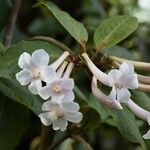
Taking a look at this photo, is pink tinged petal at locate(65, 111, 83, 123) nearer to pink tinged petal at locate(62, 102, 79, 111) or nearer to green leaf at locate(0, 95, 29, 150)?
pink tinged petal at locate(62, 102, 79, 111)

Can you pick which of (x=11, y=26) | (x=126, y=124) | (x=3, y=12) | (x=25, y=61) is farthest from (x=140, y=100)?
(x=3, y=12)

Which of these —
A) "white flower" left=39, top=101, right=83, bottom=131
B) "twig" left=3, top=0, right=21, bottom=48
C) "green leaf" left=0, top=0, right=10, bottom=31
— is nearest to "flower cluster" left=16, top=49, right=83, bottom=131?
"white flower" left=39, top=101, right=83, bottom=131

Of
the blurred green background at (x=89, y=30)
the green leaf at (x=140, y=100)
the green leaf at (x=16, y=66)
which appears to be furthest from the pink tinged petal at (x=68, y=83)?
the blurred green background at (x=89, y=30)

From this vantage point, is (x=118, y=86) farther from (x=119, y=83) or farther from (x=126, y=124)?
(x=126, y=124)

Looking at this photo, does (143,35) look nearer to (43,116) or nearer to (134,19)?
(134,19)

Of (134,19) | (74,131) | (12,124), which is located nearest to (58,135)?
(74,131)

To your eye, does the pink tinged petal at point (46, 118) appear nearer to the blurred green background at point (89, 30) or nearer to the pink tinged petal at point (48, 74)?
the pink tinged petal at point (48, 74)
